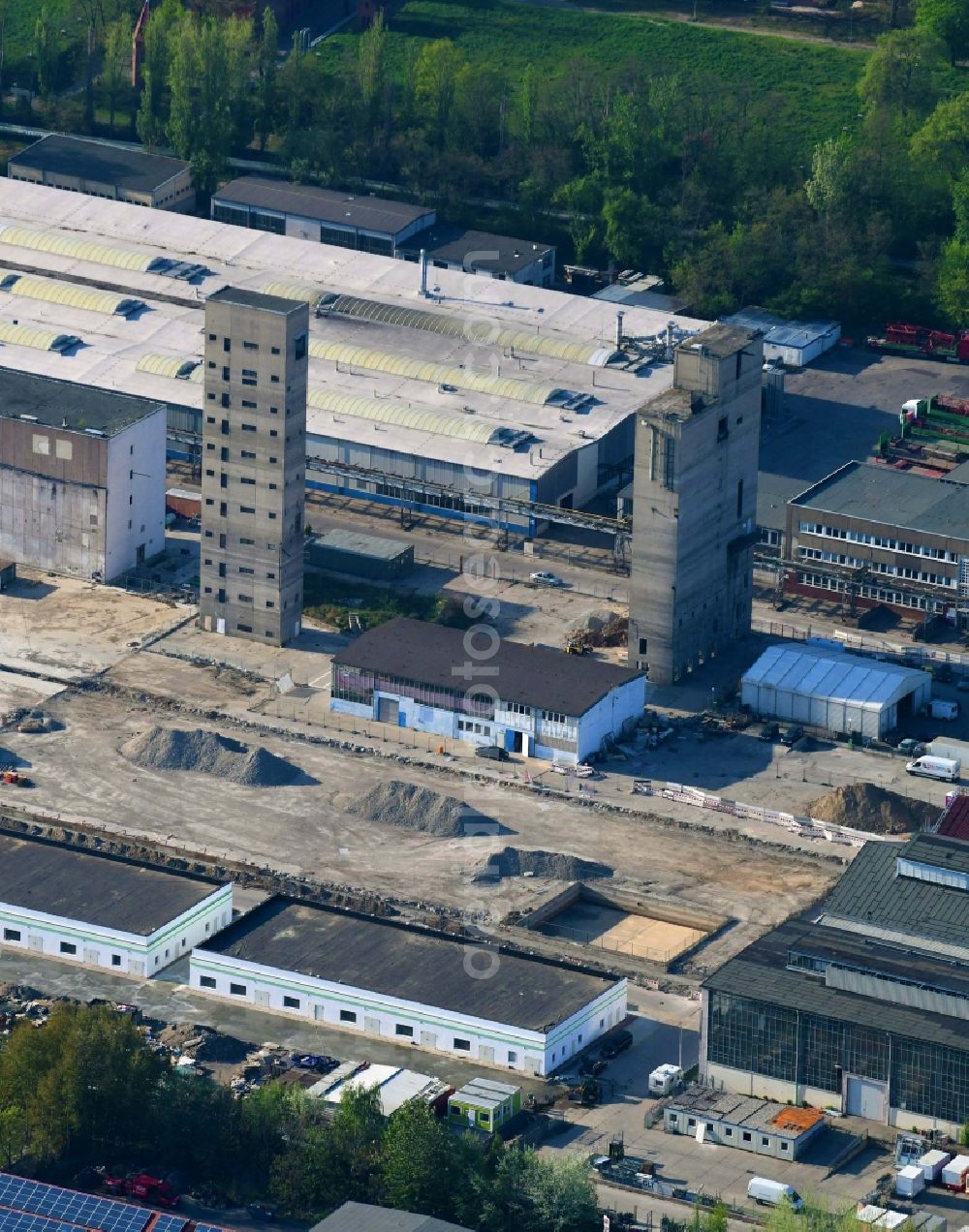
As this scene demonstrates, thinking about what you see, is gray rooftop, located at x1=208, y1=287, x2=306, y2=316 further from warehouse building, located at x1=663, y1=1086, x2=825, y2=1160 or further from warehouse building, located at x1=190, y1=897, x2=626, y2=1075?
warehouse building, located at x1=663, y1=1086, x2=825, y2=1160

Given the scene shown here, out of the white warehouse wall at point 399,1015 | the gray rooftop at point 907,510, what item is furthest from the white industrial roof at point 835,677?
the white warehouse wall at point 399,1015

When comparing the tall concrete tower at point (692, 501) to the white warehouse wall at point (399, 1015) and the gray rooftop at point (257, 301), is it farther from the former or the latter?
the white warehouse wall at point (399, 1015)

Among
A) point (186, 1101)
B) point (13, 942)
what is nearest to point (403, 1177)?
point (186, 1101)

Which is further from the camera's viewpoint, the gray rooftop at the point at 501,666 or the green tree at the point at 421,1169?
the gray rooftop at the point at 501,666

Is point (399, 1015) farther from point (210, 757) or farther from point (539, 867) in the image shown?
point (210, 757)

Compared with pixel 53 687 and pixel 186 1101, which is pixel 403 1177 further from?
pixel 53 687

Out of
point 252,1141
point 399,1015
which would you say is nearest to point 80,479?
point 399,1015

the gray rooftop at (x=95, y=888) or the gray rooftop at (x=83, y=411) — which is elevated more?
the gray rooftop at (x=83, y=411)
